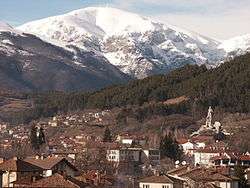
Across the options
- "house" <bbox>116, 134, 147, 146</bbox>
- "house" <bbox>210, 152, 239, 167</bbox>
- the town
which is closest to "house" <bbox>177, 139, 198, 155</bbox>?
the town

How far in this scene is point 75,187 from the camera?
4916 cm

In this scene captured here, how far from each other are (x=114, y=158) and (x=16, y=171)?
6313 cm

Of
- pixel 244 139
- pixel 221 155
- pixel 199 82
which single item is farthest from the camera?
pixel 199 82

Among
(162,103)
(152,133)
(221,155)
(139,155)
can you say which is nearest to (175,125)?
(152,133)

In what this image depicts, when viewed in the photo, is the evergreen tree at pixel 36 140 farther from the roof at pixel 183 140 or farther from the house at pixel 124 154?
the roof at pixel 183 140

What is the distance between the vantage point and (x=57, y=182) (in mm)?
50094

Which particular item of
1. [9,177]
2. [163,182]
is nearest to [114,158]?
[163,182]

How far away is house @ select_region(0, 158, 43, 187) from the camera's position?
56000 millimetres

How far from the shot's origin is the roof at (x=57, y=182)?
49656mm

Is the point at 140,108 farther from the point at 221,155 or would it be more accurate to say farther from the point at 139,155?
the point at 221,155

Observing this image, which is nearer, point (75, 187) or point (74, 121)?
point (75, 187)

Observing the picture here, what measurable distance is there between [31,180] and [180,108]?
A: 132 meters

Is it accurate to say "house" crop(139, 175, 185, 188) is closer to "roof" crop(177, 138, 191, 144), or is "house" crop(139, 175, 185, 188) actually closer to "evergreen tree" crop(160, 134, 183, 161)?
"evergreen tree" crop(160, 134, 183, 161)

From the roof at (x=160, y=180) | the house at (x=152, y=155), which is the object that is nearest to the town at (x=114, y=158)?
the roof at (x=160, y=180)
